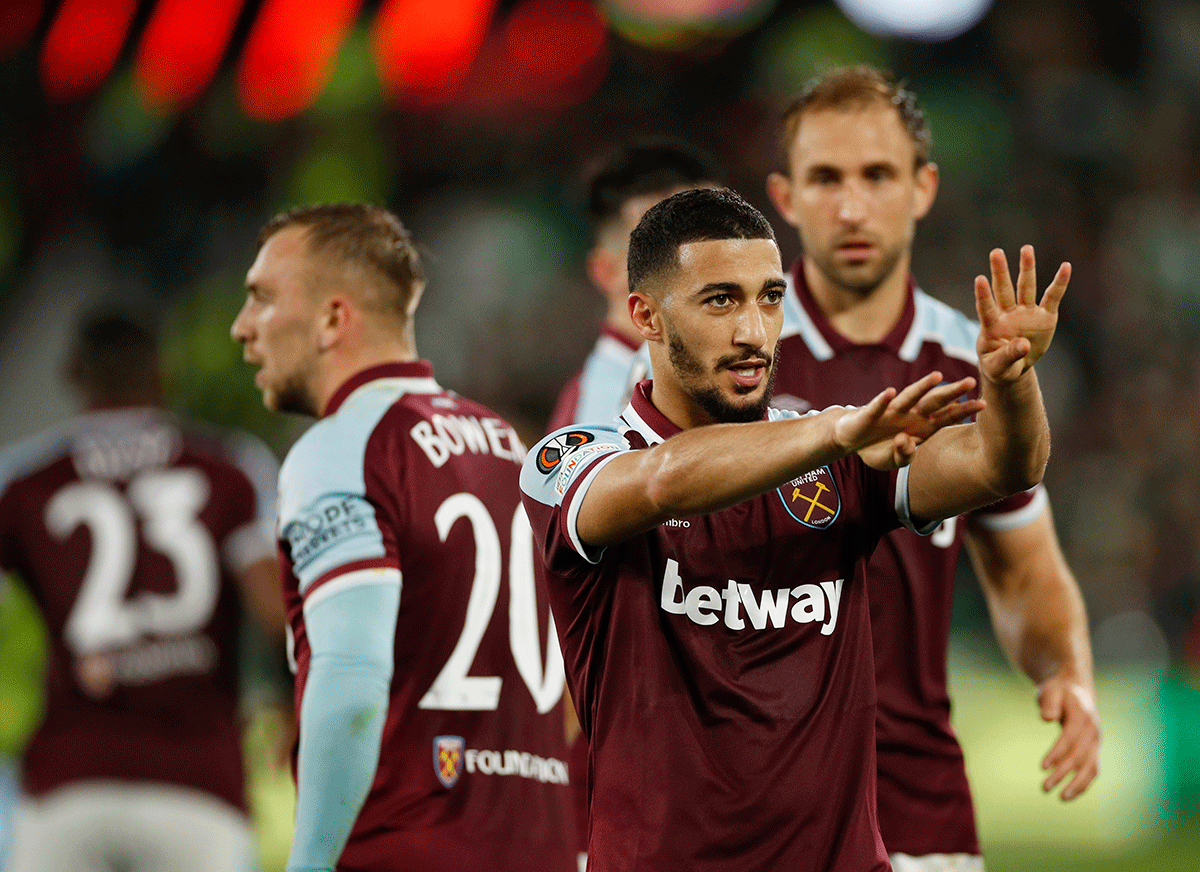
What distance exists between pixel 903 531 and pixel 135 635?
3.11 m

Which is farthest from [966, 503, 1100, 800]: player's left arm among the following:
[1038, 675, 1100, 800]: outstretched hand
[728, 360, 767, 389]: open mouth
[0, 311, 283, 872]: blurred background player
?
[0, 311, 283, 872]: blurred background player

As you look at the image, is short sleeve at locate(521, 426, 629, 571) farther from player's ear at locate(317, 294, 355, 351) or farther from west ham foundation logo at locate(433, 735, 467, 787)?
player's ear at locate(317, 294, 355, 351)

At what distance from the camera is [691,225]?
2.83 m

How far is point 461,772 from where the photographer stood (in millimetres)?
3525

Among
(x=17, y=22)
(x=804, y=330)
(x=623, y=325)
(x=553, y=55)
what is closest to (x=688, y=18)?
(x=553, y=55)

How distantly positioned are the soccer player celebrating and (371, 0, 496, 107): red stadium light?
16.3 meters

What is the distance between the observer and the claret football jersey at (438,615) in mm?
3428

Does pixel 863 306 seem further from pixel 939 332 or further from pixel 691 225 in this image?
pixel 691 225

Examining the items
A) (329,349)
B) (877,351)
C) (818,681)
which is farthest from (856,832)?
(329,349)

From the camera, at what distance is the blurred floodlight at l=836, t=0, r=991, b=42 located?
16547 millimetres

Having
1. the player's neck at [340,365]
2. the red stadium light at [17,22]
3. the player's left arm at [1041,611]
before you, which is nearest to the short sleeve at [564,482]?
the player's neck at [340,365]

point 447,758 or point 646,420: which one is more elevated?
point 646,420

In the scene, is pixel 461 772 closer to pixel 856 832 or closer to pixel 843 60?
pixel 856 832

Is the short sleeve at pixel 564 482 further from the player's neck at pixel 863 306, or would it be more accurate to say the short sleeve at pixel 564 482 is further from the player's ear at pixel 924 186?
the player's ear at pixel 924 186
